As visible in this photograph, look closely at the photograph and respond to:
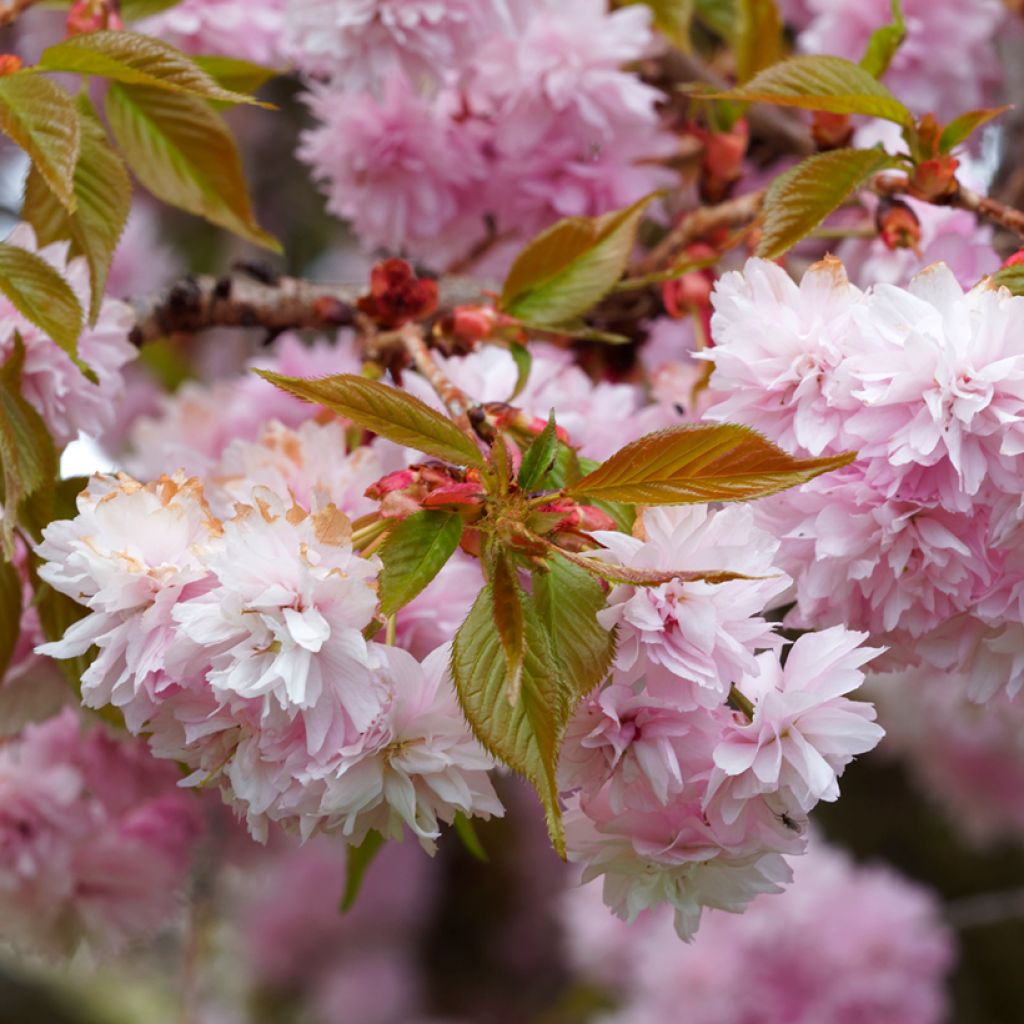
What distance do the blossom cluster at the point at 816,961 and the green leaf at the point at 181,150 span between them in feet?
3.10

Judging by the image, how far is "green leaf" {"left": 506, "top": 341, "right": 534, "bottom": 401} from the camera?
2.23ft

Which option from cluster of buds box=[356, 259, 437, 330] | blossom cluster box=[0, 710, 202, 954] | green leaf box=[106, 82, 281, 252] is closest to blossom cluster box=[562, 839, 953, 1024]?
blossom cluster box=[0, 710, 202, 954]

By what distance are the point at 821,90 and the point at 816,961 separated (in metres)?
1.01

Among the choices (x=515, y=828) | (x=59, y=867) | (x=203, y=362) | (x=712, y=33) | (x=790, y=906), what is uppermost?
(x=712, y=33)

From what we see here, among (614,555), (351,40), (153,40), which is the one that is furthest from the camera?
(351,40)

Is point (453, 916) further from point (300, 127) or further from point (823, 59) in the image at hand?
point (823, 59)

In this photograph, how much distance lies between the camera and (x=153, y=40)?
0.59m

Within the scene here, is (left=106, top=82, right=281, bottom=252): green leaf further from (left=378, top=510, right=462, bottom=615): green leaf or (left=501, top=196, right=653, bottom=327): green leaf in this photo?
(left=378, top=510, right=462, bottom=615): green leaf

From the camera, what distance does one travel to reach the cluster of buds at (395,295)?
76 cm

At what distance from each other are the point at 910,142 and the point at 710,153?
27 centimetres

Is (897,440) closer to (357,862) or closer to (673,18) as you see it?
(357,862)

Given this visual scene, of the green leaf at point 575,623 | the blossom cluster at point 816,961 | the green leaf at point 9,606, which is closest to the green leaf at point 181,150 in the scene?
the green leaf at point 9,606

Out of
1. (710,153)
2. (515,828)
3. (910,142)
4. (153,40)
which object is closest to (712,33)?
(710,153)

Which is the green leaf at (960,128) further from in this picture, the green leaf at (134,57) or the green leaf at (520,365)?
the green leaf at (134,57)
